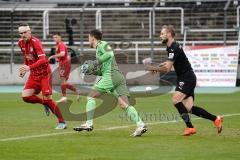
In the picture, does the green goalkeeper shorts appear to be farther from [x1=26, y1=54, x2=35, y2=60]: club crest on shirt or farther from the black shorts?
[x1=26, y1=54, x2=35, y2=60]: club crest on shirt

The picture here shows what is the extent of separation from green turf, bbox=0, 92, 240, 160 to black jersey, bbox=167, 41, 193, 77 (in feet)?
4.16

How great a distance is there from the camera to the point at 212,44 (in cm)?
3697

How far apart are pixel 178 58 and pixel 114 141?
6.73 ft

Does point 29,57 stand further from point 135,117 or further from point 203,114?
point 203,114

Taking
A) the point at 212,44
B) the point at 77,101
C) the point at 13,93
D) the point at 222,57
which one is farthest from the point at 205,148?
the point at 212,44

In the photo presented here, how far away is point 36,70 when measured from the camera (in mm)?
17422

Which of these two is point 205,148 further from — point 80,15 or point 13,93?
point 80,15

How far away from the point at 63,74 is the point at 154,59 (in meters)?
9.99

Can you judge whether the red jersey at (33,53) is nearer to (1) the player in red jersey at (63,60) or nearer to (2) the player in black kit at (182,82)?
(2) the player in black kit at (182,82)

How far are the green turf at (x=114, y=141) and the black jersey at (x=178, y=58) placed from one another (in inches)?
49.9

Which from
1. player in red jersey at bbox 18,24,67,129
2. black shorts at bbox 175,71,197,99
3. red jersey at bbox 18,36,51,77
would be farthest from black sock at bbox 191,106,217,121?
red jersey at bbox 18,36,51,77

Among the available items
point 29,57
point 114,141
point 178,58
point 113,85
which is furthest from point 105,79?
point 29,57

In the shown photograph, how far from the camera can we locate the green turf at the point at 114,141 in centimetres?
1269

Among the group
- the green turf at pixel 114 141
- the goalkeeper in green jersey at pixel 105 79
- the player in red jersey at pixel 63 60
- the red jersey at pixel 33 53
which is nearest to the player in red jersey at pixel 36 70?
the red jersey at pixel 33 53
